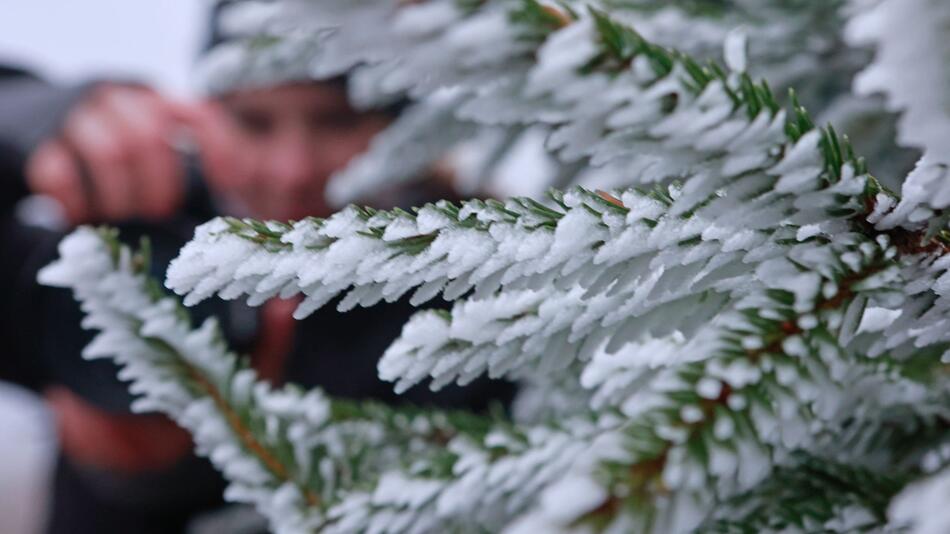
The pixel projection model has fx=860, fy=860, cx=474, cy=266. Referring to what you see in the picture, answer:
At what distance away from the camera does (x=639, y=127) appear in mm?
153

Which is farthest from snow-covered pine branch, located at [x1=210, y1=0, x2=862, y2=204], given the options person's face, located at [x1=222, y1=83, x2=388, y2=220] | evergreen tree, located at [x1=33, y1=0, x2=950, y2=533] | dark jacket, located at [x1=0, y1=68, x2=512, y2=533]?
person's face, located at [x1=222, y1=83, x2=388, y2=220]

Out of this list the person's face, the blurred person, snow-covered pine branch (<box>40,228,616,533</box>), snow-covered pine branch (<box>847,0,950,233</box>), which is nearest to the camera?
snow-covered pine branch (<box>847,0,950,233</box>)

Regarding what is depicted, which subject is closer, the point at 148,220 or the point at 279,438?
the point at 279,438

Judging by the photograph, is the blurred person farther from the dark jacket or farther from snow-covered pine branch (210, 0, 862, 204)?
snow-covered pine branch (210, 0, 862, 204)

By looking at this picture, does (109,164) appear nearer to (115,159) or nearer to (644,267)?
(115,159)

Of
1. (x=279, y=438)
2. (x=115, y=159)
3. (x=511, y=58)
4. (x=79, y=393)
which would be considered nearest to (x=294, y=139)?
(x=115, y=159)

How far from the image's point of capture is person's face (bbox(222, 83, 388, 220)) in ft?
3.99

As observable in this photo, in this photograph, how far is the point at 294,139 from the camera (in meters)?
1.23

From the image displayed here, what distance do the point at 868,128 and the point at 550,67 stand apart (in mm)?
231

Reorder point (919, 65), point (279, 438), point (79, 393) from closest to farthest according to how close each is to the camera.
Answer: point (919, 65) → point (279, 438) → point (79, 393)

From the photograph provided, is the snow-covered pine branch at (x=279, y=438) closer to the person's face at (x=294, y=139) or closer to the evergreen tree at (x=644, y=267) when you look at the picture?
the evergreen tree at (x=644, y=267)

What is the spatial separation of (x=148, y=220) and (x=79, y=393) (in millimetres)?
172

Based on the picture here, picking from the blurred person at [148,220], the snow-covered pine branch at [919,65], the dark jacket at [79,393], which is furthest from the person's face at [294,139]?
the snow-covered pine branch at [919,65]

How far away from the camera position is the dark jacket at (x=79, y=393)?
3.14 ft
